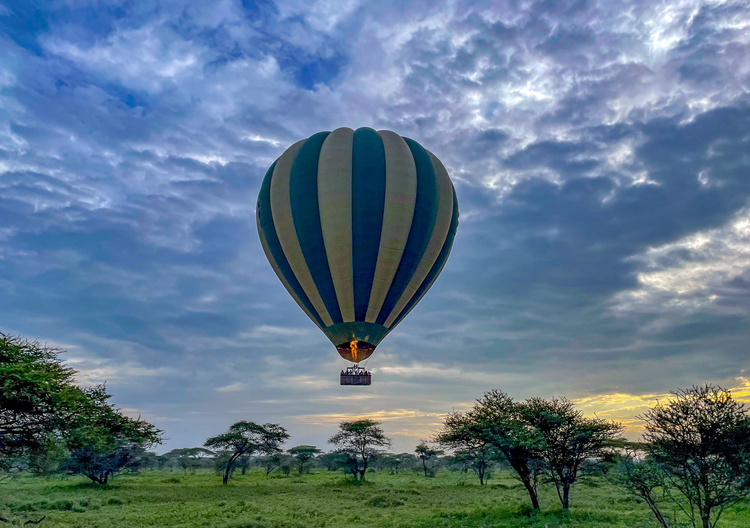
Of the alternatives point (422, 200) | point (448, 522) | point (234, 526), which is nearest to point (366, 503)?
point (448, 522)

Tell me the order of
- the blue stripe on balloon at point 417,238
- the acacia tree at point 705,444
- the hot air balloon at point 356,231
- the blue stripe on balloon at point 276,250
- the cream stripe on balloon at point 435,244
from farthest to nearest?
the blue stripe on balloon at point 276,250 < the cream stripe on balloon at point 435,244 < the blue stripe on balloon at point 417,238 < the hot air balloon at point 356,231 < the acacia tree at point 705,444

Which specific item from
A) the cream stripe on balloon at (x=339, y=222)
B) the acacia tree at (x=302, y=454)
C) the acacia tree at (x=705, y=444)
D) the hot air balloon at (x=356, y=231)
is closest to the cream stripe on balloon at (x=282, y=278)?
the hot air balloon at (x=356, y=231)

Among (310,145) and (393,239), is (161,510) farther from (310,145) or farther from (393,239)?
(310,145)

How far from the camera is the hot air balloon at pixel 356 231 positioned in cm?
2825

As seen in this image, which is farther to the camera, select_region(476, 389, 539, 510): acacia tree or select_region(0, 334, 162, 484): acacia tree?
select_region(476, 389, 539, 510): acacia tree

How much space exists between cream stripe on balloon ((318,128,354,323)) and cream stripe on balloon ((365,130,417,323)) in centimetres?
158

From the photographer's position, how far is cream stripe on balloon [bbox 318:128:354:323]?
2808cm

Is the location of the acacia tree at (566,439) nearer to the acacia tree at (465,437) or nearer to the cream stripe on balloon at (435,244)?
the acacia tree at (465,437)

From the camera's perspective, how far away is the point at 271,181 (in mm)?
31531

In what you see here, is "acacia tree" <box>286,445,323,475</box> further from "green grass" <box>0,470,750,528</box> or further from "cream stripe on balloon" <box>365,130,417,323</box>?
"cream stripe on balloon" <box>365,130,417,323</box>

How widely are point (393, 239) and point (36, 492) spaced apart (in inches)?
1548

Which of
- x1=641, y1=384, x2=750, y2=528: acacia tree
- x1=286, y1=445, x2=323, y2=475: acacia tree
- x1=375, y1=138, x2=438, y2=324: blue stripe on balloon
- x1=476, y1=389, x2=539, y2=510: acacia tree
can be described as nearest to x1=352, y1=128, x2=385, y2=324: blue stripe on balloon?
x1=375, y1=138, x2=438, y2=324: blue stripe on balloon

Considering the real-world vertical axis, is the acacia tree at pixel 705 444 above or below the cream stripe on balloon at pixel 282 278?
below

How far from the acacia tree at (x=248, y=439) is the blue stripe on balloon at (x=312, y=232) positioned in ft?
123
